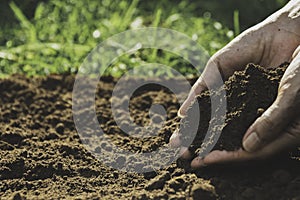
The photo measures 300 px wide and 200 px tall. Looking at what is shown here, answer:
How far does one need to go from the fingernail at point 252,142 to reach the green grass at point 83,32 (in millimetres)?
2141

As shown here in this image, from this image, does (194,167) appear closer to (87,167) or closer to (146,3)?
(87,167)

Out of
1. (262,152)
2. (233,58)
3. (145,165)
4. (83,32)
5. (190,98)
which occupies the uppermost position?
(83,32)

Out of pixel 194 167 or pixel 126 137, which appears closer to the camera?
pixel 194 167

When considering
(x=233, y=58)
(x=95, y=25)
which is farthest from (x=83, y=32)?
(x=233, y=58)

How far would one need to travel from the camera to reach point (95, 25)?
5.18 metres

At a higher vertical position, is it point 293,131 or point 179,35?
point 179,35

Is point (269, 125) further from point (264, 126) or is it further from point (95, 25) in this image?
point (95, 25)

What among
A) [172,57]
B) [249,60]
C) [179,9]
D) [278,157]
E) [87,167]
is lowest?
[278,157]

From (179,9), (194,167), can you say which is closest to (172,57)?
(179,9)

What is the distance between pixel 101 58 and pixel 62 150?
1630 mm

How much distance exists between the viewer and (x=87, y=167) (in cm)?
293

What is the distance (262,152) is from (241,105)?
271mm

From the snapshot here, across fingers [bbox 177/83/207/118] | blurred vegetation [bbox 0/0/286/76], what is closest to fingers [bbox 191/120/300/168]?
fingers [bbox 177/83/207/118]

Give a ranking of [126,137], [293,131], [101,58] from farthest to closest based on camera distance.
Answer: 1. [101,58]
2. [126,137]
3. [293,131]
